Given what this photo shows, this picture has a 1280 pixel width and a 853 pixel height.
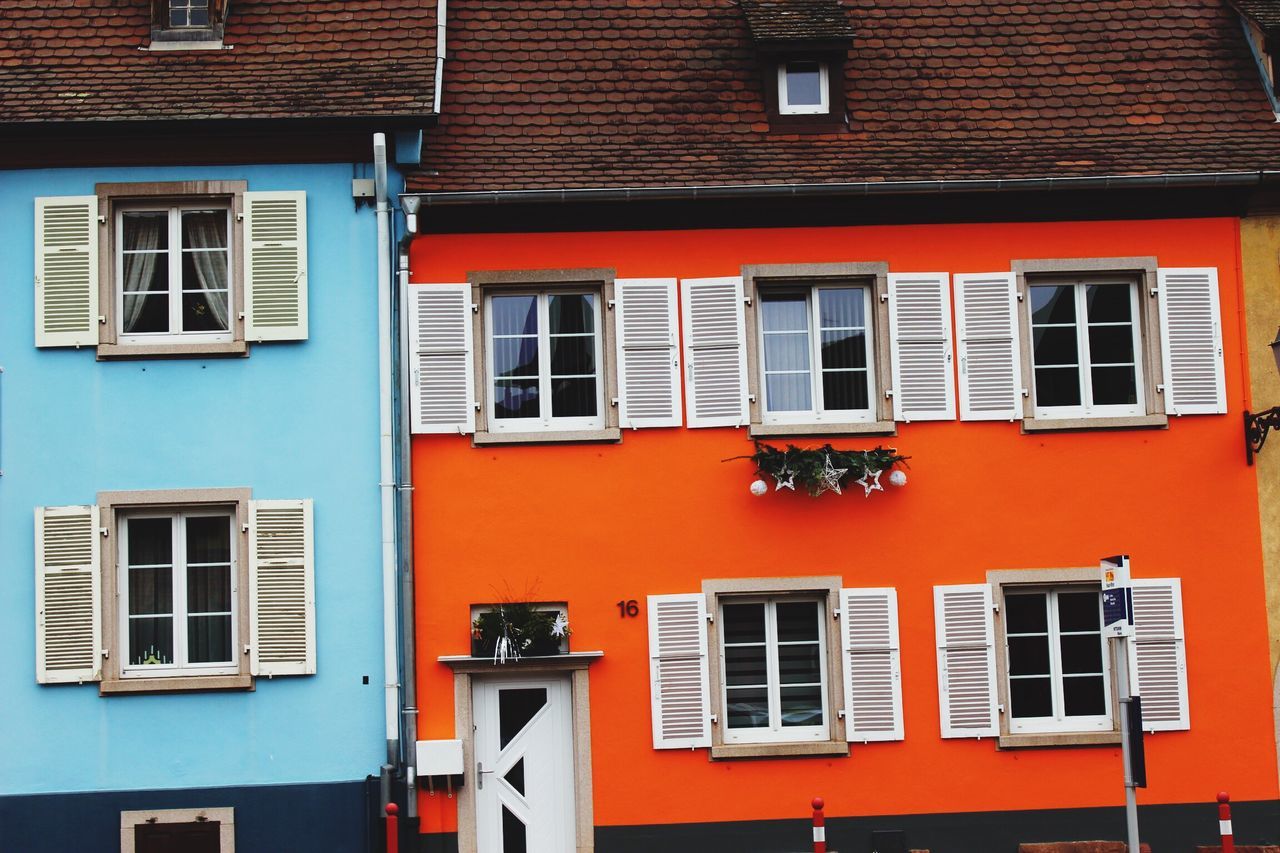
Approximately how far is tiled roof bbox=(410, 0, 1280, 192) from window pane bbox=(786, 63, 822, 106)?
0.98 ft

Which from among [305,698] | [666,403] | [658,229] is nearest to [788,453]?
[666,403]

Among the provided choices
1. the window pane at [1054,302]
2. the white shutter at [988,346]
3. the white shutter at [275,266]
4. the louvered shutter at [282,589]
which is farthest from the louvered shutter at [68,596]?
the window pane at [1054,302]

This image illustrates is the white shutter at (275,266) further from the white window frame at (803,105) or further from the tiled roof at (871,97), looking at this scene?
the white window frame at (803,105)

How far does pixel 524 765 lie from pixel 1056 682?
4.49 metres

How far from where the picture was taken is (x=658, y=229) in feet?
46.3

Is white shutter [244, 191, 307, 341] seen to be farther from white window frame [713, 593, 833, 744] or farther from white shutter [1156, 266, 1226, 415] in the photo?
white shutter [1156, 266, 1226, 415]

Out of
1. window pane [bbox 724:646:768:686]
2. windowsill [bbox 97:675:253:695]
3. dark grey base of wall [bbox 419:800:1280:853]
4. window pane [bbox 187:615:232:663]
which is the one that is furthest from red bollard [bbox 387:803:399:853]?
window pane [bbox 724:646:768:686]

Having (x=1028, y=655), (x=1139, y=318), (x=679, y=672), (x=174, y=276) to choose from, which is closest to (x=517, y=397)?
(x=679, y=672)

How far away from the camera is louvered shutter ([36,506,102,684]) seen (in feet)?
43.4

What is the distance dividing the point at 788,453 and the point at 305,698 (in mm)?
4382

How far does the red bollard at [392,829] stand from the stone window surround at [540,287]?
9.85ft

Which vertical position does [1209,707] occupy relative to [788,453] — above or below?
below

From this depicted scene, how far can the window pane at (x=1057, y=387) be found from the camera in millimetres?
14195

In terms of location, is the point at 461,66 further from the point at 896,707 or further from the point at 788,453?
the point at 896,707
